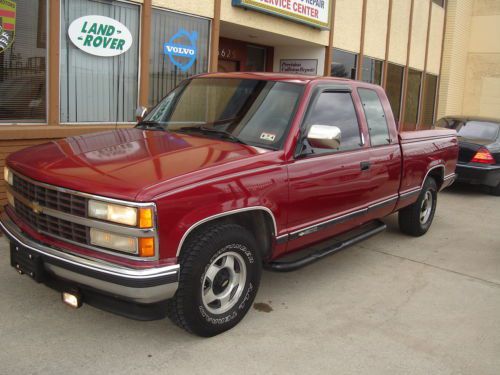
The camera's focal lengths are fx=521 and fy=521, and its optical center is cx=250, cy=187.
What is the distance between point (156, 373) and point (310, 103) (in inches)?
97.5

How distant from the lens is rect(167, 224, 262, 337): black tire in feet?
11.1

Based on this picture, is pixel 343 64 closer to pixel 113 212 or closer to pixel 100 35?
pixel 100 35

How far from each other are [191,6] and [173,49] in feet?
2.38

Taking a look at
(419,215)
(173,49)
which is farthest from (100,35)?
(419,215)

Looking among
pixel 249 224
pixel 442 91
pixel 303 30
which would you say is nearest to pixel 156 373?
pixel 249 224

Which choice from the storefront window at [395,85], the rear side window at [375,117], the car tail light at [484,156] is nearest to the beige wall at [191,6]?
the rear side window at [375,117]

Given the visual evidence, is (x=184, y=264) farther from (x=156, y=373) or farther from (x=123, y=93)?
(x=123, y=93)

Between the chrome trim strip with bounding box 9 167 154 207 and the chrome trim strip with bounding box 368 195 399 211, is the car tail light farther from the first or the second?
the chrome trim strip with bounding box 9 167 154 207

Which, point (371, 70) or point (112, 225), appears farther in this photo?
point (371, 70)

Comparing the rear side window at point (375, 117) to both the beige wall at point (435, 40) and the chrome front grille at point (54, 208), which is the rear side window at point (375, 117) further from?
the beige wall at point (435, 40)

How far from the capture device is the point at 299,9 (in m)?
10.4

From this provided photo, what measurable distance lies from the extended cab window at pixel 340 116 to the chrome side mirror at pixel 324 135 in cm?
21

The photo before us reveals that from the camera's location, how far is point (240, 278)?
3.89 metres

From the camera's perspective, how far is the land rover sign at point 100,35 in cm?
674
